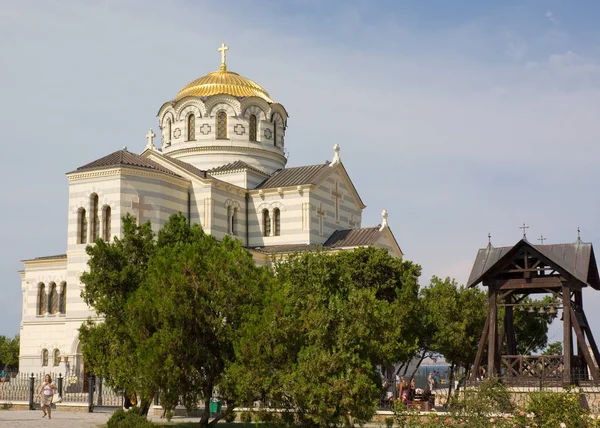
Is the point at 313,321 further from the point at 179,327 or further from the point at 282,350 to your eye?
the point at 179,327

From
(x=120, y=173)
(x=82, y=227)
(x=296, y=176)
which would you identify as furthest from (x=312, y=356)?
(x=296, y=176)

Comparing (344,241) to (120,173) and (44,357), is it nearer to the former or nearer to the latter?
(120,173)

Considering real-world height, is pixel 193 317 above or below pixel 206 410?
above

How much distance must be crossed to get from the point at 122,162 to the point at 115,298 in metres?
16.0

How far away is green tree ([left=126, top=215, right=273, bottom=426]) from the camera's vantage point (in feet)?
63.9

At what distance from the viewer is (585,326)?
22.4 metres

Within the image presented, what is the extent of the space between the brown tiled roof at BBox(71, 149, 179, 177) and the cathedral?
2.8 inches

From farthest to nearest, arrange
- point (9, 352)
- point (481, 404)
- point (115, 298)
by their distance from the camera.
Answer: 1. point (9, 352)
2. point (115, 298)
3. point (481, 404)

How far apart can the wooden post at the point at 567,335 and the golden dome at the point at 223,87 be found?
1124 inches

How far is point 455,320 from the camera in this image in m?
31.8

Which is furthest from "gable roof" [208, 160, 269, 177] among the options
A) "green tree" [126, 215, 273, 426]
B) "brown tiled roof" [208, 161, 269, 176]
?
"green tree" [126, 215, 273, 426]

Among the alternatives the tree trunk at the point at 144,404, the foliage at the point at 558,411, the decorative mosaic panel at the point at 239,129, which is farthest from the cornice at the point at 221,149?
the foliage at the point at 558,411

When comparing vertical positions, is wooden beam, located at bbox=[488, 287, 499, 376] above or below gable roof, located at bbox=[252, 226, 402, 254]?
below

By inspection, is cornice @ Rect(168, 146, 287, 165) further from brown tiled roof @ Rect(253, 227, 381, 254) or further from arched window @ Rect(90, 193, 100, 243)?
arched window @ Rect(90, 193, 100, 243)
